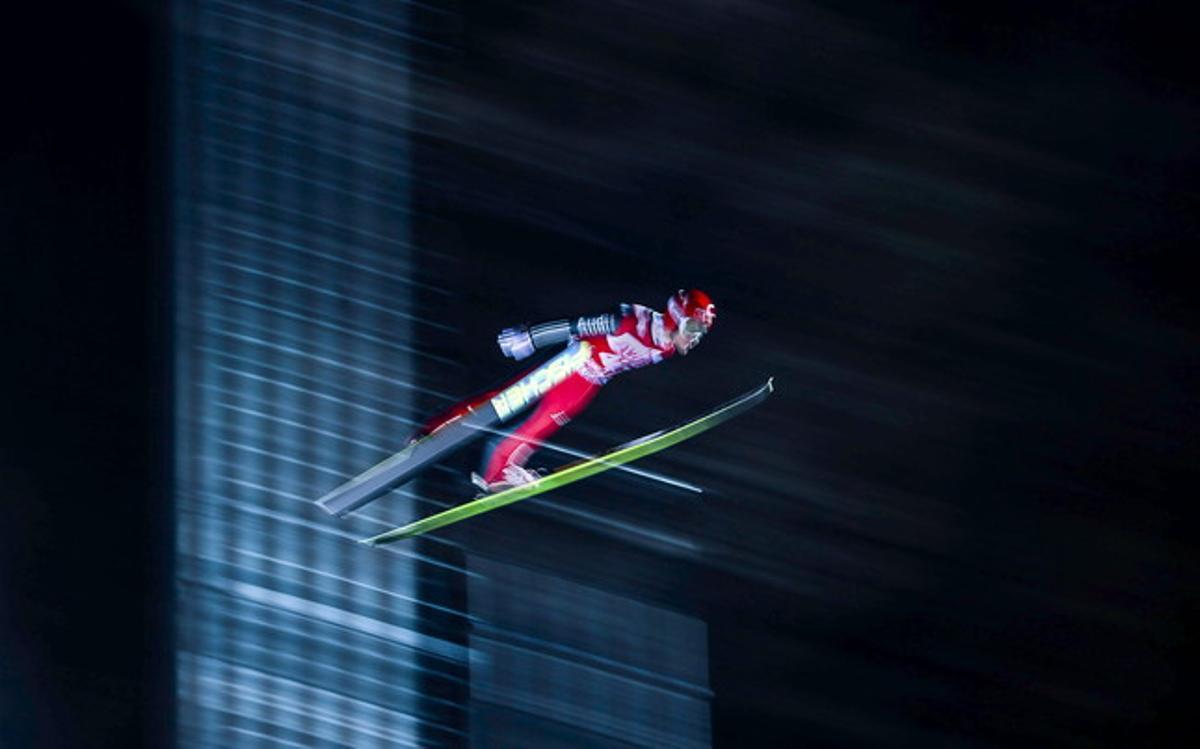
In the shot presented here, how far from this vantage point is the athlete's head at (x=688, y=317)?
184cm

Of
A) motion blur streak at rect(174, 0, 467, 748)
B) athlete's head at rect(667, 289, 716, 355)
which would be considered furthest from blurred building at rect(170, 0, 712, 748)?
athlete's head at rect(667, 289, 716, 355)

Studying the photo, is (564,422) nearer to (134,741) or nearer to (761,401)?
(761,401)

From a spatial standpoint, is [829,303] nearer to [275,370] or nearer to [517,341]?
[517,341]

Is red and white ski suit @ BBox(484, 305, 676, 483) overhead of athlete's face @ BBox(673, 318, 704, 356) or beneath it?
beneath

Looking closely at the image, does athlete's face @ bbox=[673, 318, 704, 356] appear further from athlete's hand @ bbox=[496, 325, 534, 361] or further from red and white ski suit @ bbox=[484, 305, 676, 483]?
athlete's hand @ bbox=[496, 325, 534, 361]

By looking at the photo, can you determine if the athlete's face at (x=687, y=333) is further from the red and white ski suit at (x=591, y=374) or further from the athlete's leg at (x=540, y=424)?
the athlete's leg at (x=540, y=424)

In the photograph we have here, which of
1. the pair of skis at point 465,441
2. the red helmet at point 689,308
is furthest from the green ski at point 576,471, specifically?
the red helmet at point 689,308

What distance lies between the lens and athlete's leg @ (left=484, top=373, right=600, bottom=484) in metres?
1.85

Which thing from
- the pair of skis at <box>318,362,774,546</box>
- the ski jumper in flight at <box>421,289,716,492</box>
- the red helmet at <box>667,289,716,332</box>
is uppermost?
the red helmet at <box>667,289,716,332</box>

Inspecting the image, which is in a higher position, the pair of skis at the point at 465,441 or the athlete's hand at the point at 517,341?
the athlete's hand at the point at 517,341

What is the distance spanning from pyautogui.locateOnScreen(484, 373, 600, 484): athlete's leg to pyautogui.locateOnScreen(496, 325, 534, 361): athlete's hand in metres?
0.06

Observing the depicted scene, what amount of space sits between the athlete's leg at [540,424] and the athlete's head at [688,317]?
0.12 m

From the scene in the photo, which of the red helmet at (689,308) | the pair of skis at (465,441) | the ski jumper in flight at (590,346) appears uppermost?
the red helmet at (689,308)

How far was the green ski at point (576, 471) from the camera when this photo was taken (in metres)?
1.85
